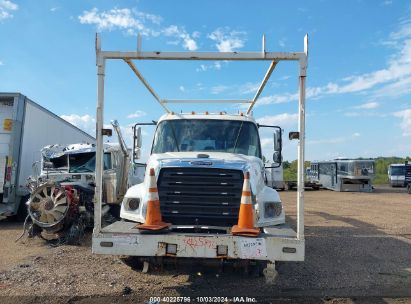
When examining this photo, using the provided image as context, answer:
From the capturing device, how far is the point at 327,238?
1131 cm

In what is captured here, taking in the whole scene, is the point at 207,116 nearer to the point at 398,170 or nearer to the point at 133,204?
the point at 133,204

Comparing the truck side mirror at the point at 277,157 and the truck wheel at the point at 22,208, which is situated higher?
the truck side mirror at the point at 277,157

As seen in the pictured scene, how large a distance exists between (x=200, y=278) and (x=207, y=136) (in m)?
2.35

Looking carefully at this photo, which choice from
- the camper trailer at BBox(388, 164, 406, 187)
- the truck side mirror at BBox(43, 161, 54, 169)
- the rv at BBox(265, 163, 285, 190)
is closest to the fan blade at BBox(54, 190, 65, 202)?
the truck side mirror at BBox(43, 161, 54, 169)

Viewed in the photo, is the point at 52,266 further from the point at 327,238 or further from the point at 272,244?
the point at 327,238

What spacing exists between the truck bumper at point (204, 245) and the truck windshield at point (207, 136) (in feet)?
6.98

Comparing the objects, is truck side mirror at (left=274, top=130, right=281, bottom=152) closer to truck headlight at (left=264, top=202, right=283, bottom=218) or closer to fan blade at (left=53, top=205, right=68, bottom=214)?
truck headlight at (left=264, top=202, right=283, bottom=218)

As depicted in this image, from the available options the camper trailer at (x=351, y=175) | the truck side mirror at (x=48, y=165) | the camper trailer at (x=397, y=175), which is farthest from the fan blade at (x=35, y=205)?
the camper trailer at (x=397, y=175)

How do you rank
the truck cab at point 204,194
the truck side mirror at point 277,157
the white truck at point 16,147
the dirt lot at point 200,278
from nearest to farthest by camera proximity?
the truck cab at point 204,194 < the dirt lot at point 200,278 < the truck side mirror at point 277,157 < the white truck at point 16,147

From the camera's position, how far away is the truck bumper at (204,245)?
205 inches

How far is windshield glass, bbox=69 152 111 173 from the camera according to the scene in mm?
13312

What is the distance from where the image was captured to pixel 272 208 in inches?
236

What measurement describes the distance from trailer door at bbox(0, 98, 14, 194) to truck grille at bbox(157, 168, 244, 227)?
9218mm

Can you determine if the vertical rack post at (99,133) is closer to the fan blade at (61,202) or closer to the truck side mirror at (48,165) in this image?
the fan blade at (61,202)
